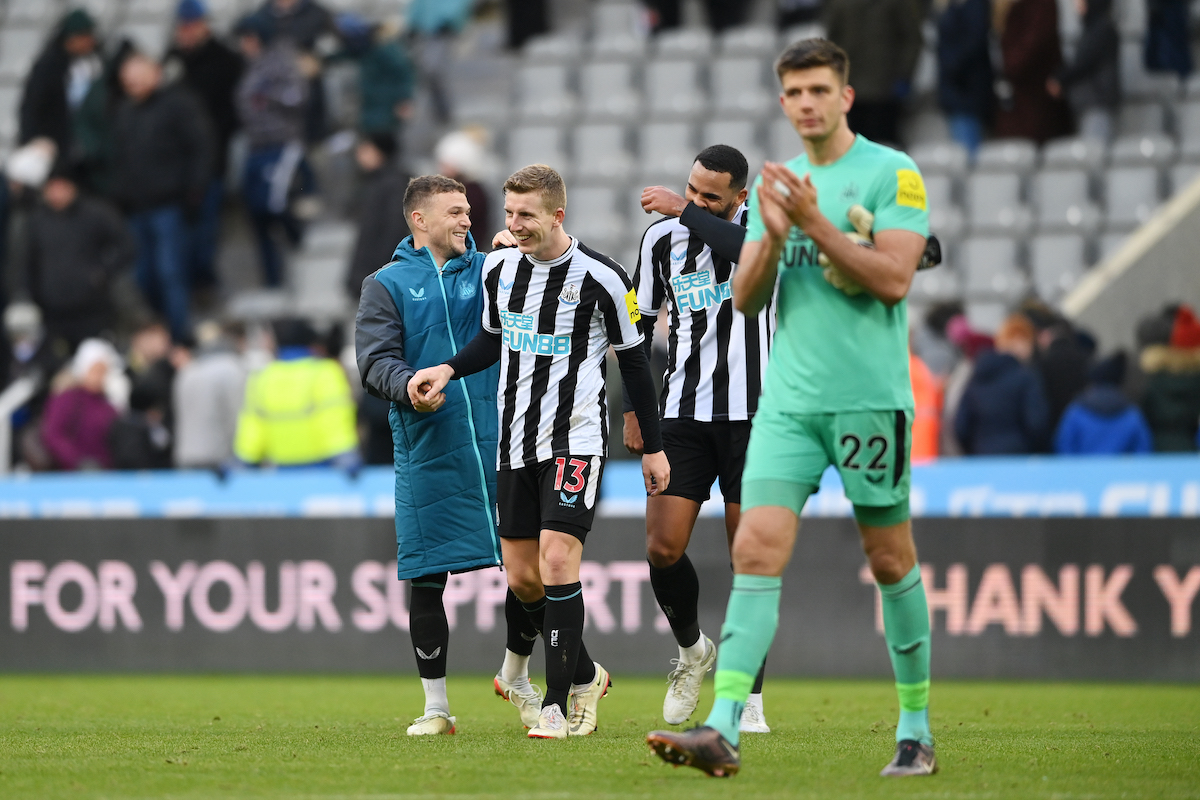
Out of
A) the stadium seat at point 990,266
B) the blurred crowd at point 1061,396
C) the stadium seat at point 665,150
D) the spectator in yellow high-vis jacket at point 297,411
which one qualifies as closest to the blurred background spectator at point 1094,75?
the stadium seat at point 990,266

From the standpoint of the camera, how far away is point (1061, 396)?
1268cm

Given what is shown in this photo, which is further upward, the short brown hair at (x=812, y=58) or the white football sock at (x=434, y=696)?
the short brown hair at (x=812, y=58)

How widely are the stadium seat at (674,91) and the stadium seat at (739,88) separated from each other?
0.17 m

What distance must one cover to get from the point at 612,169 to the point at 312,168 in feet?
10.9

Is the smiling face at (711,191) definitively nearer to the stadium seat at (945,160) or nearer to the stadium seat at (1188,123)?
the stadium seat at (945,160)

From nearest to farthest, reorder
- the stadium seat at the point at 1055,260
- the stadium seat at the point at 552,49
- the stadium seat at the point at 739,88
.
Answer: the stadium seat at the point at 1055,260
the stadium seat at the point at 739,88
the stadium seat at the point at 552,49

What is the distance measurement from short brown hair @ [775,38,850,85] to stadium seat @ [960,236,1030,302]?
998 cm

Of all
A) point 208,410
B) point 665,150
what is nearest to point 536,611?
point 208,410

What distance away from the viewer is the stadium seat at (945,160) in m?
15.9

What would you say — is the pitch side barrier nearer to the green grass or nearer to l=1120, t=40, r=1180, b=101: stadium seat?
the green grass

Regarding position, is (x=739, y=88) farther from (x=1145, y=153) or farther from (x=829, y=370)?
(x=829, y=370)

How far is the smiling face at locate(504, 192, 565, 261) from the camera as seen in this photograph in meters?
6.63

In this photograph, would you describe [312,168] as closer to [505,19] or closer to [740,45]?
[505,19]

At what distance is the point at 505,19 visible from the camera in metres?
18.9
